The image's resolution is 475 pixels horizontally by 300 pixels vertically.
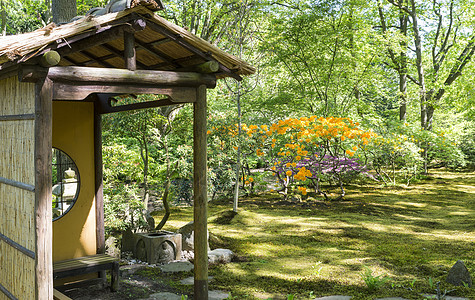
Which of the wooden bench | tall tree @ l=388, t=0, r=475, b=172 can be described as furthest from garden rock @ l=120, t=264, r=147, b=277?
tall tree @ l=388, t=0, r=475, b=172

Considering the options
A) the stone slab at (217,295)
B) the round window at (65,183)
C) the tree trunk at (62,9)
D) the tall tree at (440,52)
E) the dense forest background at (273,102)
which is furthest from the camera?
the tall tree at (440,52)

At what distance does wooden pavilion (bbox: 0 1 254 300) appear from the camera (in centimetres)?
352

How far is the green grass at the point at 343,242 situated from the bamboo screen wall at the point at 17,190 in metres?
2.32

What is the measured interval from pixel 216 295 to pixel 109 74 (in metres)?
2.83

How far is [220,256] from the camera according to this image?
6.43 metres

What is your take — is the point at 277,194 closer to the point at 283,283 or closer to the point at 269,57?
the point at 269,57

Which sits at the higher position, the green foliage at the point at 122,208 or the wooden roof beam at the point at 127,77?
the wooden roof beam at the point at 127,77

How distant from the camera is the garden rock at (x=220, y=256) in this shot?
6351mm

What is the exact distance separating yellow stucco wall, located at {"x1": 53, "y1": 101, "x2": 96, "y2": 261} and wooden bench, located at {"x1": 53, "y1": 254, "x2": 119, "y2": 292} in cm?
19

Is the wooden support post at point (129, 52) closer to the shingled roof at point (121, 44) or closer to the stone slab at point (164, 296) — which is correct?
the shingled roof at point (121, 44)

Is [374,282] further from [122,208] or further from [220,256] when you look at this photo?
[122,208]

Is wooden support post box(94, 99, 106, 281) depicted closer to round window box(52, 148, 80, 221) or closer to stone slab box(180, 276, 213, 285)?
round window box(52, 148, 80, 221)

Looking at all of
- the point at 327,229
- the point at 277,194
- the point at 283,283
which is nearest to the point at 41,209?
the point at 283,283

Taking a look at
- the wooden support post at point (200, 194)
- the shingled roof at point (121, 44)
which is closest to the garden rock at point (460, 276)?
the wooden support post at point (200, 194)
